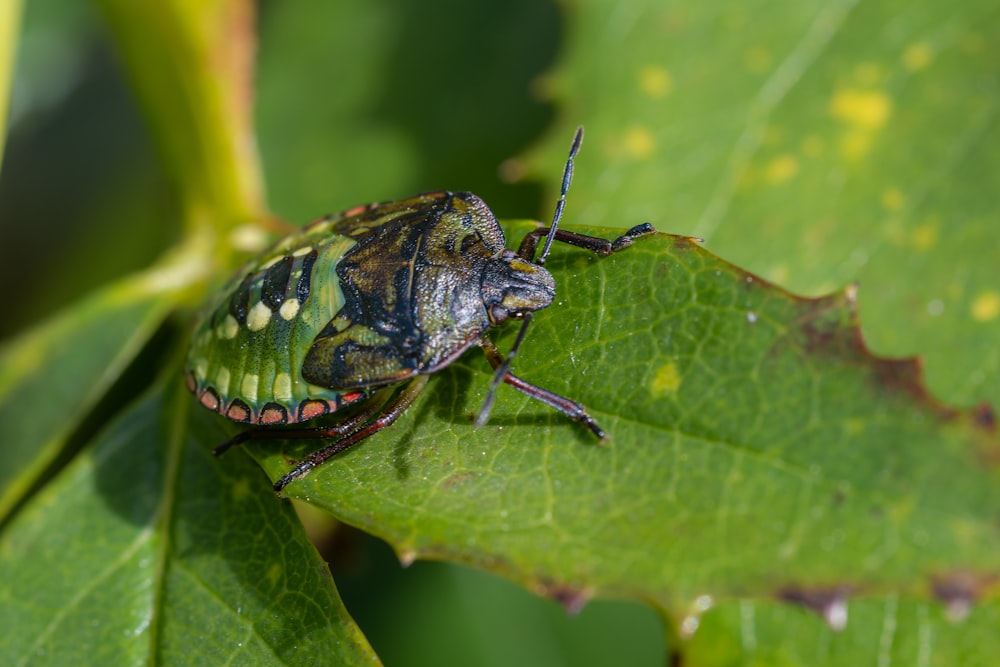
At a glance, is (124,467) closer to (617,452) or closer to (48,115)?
(617,452)

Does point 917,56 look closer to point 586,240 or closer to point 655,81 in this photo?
point 655,81

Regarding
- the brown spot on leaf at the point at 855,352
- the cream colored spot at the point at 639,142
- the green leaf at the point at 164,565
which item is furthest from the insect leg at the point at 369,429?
the cream colored spot at the point at 639,142

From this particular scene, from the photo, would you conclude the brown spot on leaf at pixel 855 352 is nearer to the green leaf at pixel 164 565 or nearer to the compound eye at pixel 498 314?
the compound eye at pixel 498 314

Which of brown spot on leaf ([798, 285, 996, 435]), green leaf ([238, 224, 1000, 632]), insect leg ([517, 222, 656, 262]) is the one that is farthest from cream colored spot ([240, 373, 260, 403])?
brown spot on leaf ([798, 285, 996, 435])

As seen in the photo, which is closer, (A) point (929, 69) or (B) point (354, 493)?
(B) point (354, 493)

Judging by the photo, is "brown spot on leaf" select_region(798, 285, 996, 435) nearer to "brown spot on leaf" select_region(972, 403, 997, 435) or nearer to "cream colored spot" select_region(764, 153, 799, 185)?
"brown spot on leaf" select_region(972, 403, 997, 435)

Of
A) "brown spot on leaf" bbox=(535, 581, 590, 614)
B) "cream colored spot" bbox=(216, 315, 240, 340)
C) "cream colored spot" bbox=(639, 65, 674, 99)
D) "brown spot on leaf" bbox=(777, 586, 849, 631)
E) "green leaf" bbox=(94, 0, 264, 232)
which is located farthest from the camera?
"cream colored spot" bbox=(639, 65, 674, 99)

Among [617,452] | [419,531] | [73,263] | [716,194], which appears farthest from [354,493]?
[73,263]
